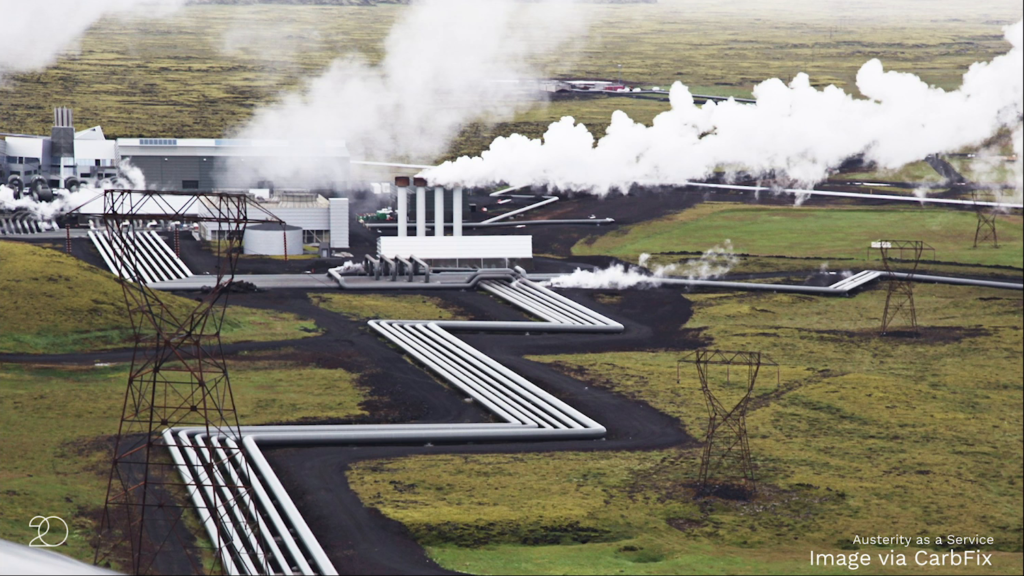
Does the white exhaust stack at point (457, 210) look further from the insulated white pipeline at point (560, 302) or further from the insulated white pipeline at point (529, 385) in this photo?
the insulated white pipeline at point (529, 385)

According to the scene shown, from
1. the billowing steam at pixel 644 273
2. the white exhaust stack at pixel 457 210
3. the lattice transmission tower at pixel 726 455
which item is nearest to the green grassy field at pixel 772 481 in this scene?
the lattice transmission tower at pixel 726 455

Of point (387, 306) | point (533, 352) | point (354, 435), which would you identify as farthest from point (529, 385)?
point (387, 306)

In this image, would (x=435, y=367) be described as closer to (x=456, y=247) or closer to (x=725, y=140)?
(x=456, y=247)

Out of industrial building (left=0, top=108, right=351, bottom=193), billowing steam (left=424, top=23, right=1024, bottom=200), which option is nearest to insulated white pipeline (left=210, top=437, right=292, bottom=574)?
billowing steam (left=424, top=23, right=1024, bottom=200)

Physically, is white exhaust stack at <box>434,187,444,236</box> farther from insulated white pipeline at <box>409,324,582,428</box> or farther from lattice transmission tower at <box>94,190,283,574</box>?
lattice transmission tower at <box>94,190,283,574</box>

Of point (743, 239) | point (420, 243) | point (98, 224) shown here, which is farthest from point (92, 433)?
point (743, 239)

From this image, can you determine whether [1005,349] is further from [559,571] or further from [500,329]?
[559,571]
